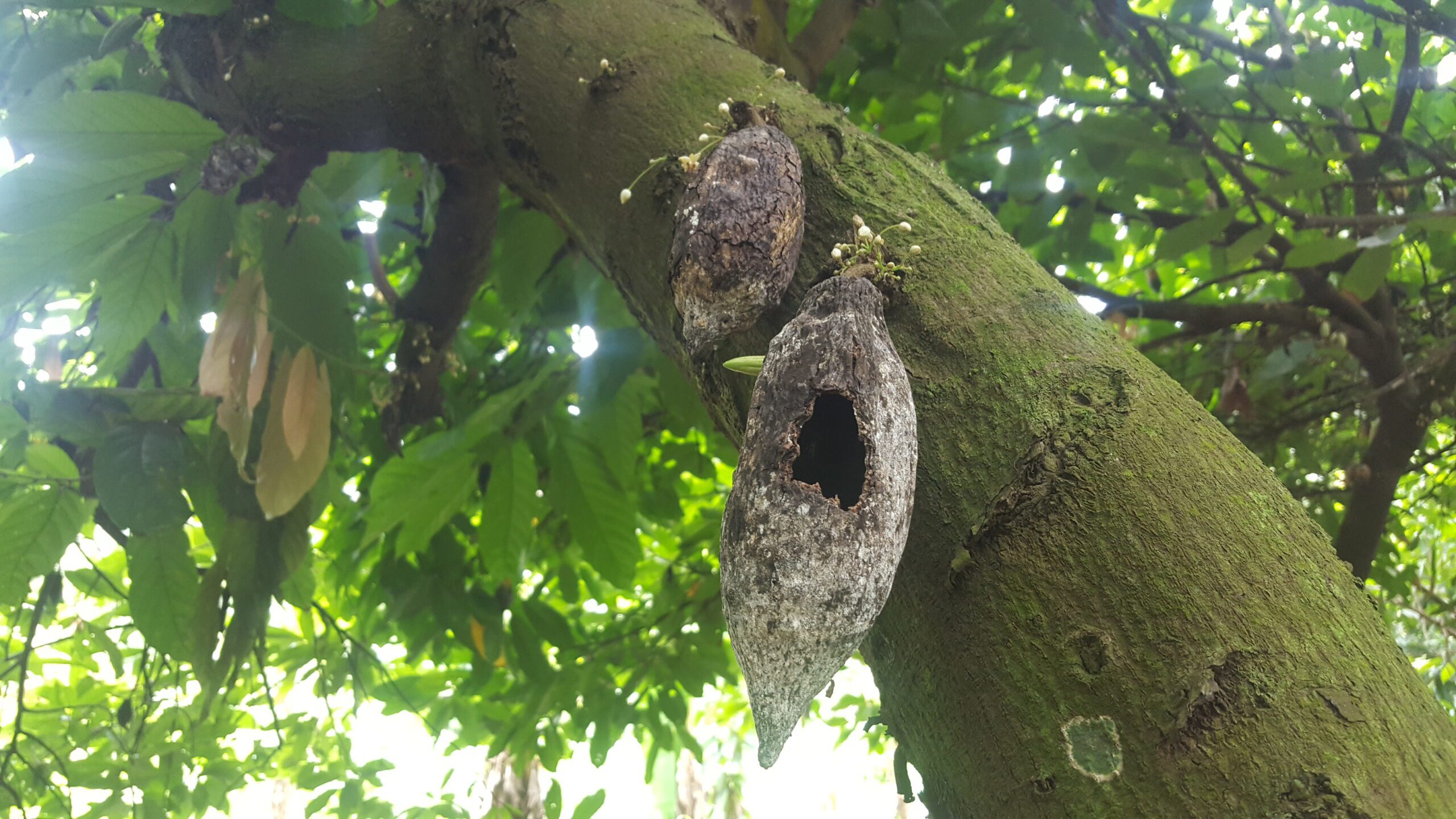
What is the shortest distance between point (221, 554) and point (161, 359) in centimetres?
93

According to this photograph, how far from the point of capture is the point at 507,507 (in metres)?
2.45

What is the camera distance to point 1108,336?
1151 mm

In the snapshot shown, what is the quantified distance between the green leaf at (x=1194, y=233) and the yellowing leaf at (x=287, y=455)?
221 centimetres

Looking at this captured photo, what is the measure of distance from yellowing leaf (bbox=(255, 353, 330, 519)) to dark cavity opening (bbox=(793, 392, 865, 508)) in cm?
152

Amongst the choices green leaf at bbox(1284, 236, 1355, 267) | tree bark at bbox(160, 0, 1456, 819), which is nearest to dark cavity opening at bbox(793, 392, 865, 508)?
tree bark at bbox(160, 0, 1456, 819)

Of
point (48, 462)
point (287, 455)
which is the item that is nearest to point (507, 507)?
Result: point (287, 455)

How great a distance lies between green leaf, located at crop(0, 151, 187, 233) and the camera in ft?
6.18

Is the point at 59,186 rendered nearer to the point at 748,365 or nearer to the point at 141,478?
the point at 141,478

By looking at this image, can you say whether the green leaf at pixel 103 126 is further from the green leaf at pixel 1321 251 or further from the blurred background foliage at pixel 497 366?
the green leaf at pixel 1321 251

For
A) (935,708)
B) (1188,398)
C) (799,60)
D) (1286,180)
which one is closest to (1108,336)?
(1188,398)

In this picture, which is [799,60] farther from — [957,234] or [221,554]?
[221,554]

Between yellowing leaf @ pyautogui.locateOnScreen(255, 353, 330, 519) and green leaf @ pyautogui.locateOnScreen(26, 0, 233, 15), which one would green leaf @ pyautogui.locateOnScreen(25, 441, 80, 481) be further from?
green leaf @ pyautogui.locateOnScreen(26, 0, 233, 15)

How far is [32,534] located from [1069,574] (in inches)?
91.3

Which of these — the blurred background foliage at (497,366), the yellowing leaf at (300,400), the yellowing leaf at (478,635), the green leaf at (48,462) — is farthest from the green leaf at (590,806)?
the green leaf at (48,462)
